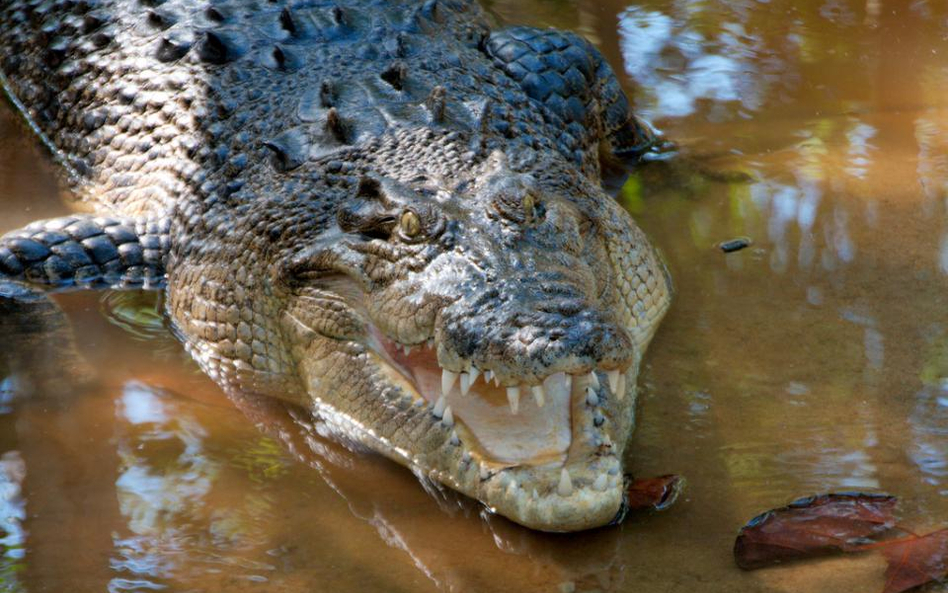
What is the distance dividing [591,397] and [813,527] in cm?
71

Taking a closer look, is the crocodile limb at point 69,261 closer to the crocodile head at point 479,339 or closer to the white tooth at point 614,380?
the crocodile head at point 479,339

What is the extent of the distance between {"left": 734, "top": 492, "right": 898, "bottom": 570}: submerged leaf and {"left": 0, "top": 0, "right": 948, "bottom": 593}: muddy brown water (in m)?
0.05

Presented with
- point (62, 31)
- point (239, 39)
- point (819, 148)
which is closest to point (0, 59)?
point (62, 31)

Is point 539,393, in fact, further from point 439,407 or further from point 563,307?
point 439,407

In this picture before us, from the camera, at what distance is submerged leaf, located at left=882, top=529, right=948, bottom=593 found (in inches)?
112

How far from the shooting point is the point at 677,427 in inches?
145

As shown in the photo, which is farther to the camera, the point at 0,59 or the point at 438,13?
the point at 0,59

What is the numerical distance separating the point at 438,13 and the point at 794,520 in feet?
11.7

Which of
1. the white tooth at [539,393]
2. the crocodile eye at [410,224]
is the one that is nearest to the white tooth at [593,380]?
the white tooth at [539,393]

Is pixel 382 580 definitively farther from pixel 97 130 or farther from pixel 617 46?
pixel 617 46

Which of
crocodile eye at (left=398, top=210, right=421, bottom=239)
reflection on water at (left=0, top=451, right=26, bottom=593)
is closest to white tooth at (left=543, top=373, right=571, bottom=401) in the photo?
crocodile eye at (left=398, top=210, right=421, bottom=239)

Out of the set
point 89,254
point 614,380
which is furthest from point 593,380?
point 89,254

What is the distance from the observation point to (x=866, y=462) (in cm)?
341

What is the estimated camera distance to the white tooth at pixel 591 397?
130 inches
